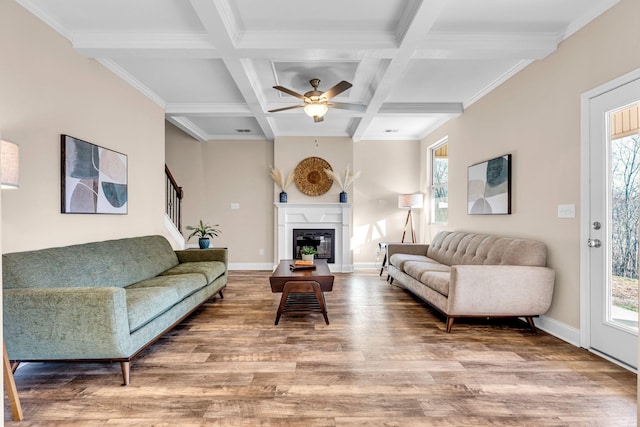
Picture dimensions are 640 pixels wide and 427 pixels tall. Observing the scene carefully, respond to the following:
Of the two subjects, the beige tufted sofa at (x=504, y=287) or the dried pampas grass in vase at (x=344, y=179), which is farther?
the dried pampas grass in vase at (x=344, y=179)

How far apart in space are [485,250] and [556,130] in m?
1.39

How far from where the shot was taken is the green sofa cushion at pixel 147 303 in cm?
226

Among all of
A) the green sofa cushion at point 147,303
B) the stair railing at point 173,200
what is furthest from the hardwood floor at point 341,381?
the stair railing at point 173,200

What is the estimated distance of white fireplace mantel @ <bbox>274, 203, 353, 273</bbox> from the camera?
646cm

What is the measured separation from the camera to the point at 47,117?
2.68m

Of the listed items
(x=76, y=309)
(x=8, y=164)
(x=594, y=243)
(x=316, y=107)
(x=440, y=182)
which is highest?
(x=316, y=107)

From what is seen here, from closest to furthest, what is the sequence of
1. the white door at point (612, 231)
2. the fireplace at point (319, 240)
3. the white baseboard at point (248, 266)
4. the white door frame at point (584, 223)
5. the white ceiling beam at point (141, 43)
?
the white door at point (612, 231), the white door frame at point (584, 223), the white ceiling beam at point (141, 43), the fireplace at point (319, 240), the white baseboard at point (248, 266)

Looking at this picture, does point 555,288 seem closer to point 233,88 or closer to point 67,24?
point 233,88

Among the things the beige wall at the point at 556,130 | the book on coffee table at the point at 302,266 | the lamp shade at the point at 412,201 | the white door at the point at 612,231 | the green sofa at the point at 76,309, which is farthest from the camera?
the lamp shade at the point at 412,201

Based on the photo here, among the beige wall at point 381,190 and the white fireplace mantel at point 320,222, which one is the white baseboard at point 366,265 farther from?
the white fireplace mantel at point 320,222

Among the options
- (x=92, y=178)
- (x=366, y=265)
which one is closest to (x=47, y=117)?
(x=92, y=178)

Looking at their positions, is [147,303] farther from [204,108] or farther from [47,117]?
[204,108]

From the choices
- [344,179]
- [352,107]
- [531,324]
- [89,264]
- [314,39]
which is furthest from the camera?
[344,179]

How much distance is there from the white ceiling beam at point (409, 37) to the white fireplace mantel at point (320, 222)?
2.69 metres
